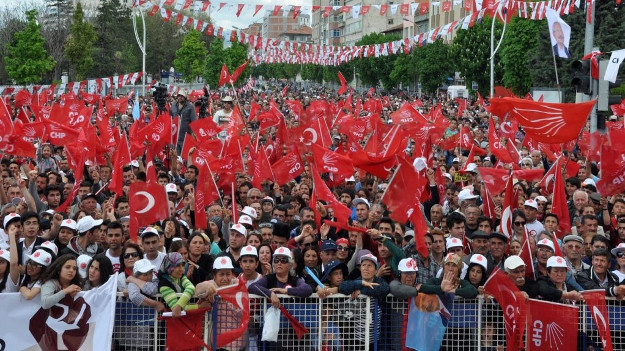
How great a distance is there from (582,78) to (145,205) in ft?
21.5

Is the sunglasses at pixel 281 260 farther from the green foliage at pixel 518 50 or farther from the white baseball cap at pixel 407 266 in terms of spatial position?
the green foliage at pixel 518 50

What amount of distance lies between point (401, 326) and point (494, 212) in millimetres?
4464

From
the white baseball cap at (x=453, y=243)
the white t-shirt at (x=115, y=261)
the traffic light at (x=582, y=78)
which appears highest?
the traffic light at (x=582, y=78)

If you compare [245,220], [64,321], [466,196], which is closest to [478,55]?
[466,196]

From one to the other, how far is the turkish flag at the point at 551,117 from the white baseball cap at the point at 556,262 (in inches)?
117

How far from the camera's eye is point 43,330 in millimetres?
7770

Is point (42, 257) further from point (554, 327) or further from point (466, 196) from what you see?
point (466, 196)

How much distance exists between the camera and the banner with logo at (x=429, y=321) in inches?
320

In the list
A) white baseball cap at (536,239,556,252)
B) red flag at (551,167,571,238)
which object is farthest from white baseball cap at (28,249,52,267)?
→ red flag at (551,167,571,238)

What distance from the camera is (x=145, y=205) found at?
415 inches

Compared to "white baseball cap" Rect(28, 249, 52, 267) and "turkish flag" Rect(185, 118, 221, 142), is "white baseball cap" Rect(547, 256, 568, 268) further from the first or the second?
"turkish flag" Rect(185, 118, 221, 142)

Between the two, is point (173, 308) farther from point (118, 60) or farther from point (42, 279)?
point (118, 60)

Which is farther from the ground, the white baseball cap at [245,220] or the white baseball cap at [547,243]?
the white baseball cap at [547,243]

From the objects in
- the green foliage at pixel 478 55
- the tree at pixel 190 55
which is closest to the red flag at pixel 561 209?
the green foliage at pixel 478 55
